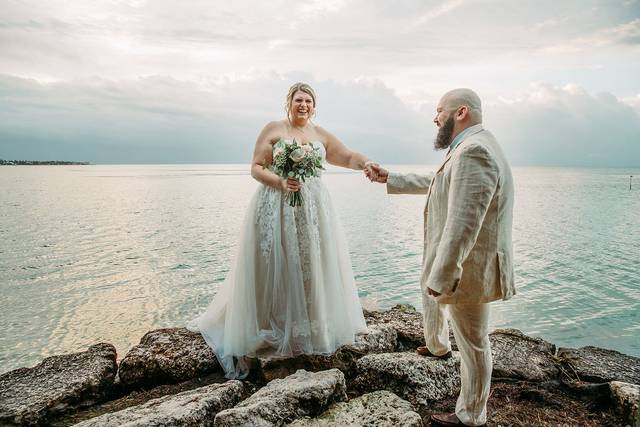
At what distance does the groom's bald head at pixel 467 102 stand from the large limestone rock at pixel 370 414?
2419 millimetres

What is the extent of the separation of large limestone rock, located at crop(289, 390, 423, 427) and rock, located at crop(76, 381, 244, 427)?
30.0 inches

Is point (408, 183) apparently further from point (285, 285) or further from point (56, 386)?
point (56, 386)

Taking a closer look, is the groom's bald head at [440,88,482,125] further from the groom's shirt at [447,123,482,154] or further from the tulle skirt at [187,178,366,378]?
the tulle skirt at [187,178,366,378]

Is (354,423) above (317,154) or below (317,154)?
below

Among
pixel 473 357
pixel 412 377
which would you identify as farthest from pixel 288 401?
pixel 473 357

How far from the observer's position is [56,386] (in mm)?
4973

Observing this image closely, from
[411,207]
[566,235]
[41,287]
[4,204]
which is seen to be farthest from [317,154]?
[4,204]

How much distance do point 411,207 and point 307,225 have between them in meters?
30.2

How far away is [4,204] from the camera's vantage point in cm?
3288

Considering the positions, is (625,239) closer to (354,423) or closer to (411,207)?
(411,207)

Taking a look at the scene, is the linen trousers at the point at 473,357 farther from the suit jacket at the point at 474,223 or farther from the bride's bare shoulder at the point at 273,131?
the bride's bare shoulder at the point at 273,131

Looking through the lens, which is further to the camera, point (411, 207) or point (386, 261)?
point (411, 207)

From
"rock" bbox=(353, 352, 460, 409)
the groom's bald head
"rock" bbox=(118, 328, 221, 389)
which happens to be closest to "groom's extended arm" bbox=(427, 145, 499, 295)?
the groom's bald head

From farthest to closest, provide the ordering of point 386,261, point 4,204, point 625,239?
point 4,204 → point 625,239 → point 386,261
